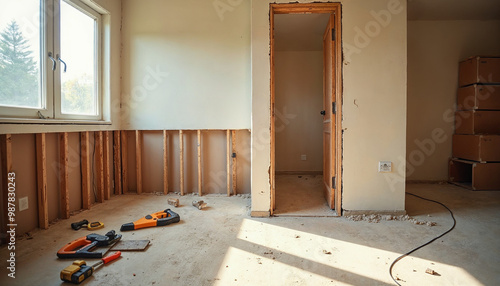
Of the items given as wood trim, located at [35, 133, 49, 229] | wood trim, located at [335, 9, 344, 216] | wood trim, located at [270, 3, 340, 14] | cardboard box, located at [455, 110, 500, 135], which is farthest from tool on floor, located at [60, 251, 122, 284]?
cardboard box, located at [455, 110, 500, 135]

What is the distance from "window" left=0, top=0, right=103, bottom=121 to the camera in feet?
7.43

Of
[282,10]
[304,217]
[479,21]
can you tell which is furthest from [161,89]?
[479,21]

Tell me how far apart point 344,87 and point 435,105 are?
262 centimetres

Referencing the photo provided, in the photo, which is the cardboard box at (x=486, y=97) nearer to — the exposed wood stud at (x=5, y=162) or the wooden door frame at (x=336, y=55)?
the wooden door frame at (x=336, y=55)

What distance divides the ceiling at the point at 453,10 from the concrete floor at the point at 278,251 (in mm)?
2782

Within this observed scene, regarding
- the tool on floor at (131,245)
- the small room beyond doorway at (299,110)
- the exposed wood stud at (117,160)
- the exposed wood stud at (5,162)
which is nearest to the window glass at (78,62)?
the exposed wood stud at (117,160)

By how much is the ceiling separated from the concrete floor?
278 centimetres

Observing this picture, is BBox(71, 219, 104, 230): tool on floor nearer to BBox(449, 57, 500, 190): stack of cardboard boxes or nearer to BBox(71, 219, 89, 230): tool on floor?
BBox(71, 219, 89, 230): tool on floor

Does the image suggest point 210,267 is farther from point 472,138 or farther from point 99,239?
point 472,138

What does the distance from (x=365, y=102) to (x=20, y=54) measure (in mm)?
3297

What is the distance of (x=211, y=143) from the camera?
12.8 ft

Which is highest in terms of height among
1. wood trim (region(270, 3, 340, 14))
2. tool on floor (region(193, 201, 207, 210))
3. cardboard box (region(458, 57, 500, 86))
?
wood trim (region(270, 3, 340, 14))

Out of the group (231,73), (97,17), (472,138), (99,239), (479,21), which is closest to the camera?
(99,239)

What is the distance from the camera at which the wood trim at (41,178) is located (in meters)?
2.52
